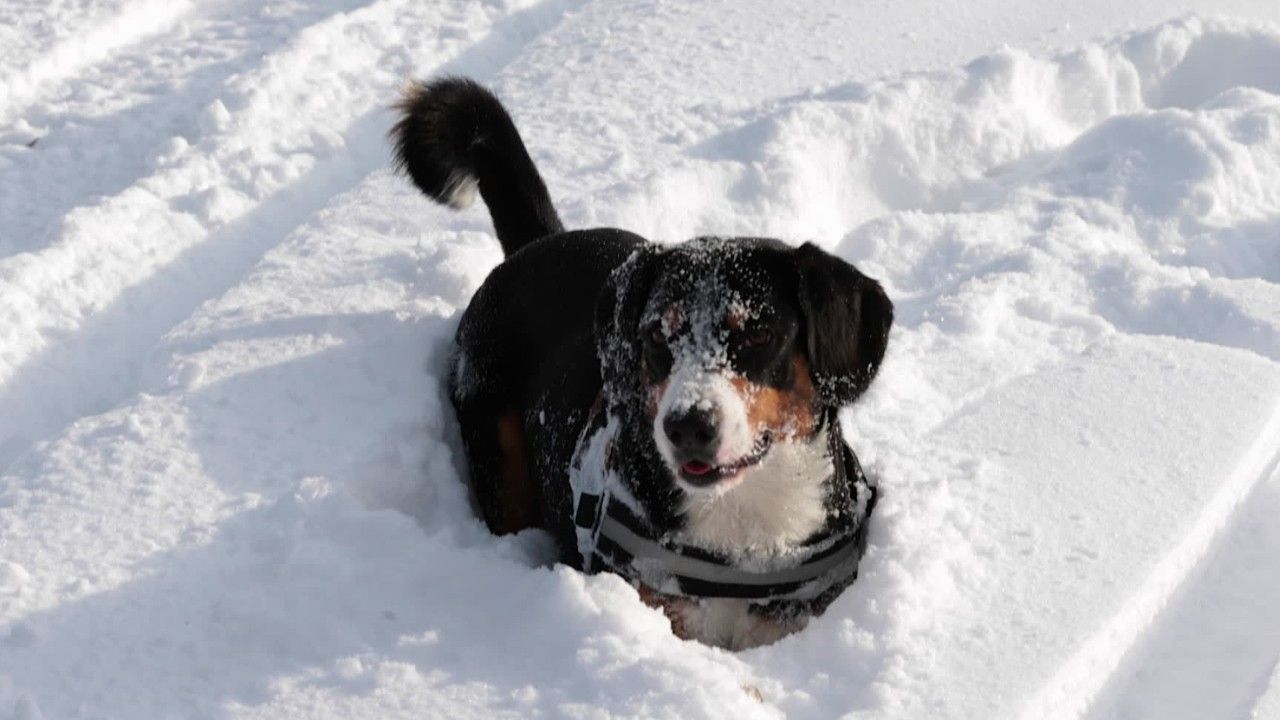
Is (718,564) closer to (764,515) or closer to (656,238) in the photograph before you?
(764,515)

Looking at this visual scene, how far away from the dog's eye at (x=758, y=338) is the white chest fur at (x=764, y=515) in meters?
0.30

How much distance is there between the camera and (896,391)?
170 inches

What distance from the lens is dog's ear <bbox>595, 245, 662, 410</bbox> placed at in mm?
3383

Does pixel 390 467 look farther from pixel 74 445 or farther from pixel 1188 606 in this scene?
pixel 1188 606

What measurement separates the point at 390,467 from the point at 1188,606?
2150mm

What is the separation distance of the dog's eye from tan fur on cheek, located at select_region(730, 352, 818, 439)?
0.09 metres

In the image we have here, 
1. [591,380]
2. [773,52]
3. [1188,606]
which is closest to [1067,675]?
[1188,606]

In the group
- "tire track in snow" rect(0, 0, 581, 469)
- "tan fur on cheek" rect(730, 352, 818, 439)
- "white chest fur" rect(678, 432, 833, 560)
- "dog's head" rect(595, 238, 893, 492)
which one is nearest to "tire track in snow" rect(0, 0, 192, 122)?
"tire track in snow" rect(0, 0, 581, 469)

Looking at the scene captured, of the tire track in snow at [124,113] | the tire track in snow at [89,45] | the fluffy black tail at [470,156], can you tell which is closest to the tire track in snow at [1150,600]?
the fluffy black tail at [470,156]

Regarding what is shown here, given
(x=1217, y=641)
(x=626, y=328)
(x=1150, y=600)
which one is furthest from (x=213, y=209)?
(x=1217, y=641)

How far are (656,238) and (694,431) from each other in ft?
7.96

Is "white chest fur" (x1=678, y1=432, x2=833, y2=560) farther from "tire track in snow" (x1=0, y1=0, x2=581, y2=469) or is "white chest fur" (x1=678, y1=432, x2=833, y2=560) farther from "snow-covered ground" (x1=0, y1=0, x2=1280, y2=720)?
"tire track in snow" (x1=0, y1=0, x2=581, y2=469)

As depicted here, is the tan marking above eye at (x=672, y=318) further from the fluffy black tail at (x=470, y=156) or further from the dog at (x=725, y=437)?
the fluffy black tail at (x=470, y=156)

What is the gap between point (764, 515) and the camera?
3352 millimetres
